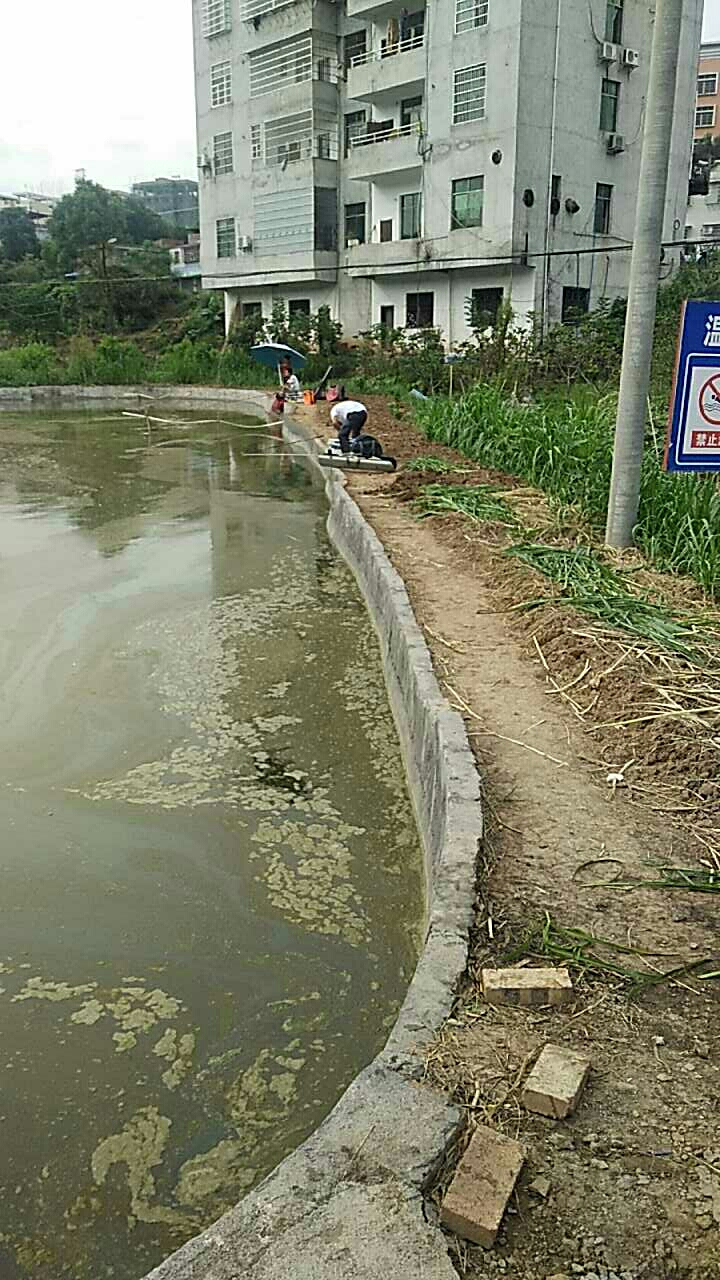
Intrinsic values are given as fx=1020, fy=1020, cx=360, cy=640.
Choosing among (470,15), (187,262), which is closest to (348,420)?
(470,15)

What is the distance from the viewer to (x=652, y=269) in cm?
602

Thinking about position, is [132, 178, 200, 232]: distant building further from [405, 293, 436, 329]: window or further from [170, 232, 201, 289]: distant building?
[405, 293, 436, 329]: window

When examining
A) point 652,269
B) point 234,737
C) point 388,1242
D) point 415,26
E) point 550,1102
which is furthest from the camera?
point 415,26

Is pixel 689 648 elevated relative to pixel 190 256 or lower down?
lower down

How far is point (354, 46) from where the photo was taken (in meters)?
29.1

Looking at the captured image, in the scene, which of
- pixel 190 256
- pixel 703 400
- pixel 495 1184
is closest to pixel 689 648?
pixel 703 400

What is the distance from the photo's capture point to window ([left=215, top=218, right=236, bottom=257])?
105 feet

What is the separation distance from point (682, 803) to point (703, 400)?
2071mm

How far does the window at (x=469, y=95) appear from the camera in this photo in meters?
23.5

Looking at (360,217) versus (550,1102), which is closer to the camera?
(550,1102)

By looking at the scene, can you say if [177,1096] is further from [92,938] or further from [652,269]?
[652,269]

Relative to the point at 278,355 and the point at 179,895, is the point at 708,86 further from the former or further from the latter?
the point at 179,895

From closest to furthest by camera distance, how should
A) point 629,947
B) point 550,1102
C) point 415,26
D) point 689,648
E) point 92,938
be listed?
point 550,1102, point 629,947, point 92,938, point 689,648, point 415,26

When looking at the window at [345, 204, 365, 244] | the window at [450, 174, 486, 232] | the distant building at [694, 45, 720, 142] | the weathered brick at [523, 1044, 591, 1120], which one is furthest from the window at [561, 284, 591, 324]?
the distant building at [694, 45, 720, 142]
